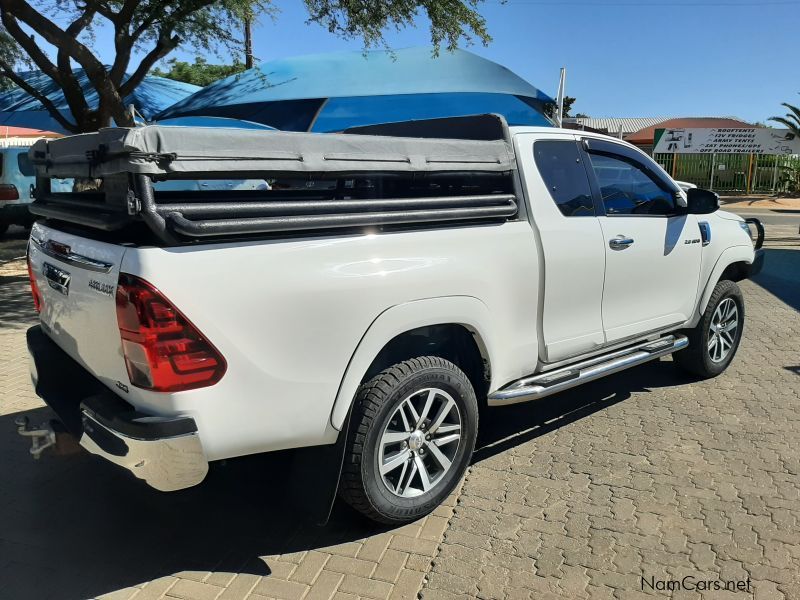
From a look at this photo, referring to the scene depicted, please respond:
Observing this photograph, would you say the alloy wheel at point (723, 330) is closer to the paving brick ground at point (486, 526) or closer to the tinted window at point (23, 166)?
the paving brick ground at point (486, 526)

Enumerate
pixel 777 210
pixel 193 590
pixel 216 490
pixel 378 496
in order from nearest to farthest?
1. pixel 193 590
2. pixel 378 496
3. pixel 216 490
4. pixel 777 210

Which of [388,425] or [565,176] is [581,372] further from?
[388,425]

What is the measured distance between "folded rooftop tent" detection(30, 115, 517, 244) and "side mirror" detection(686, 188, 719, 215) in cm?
173

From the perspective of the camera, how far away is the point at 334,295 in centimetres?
266

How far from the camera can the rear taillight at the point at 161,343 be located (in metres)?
2.33

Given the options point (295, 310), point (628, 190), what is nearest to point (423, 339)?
point (295, 310)

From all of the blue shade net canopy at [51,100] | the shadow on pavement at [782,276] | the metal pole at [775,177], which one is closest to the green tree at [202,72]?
the blue shade net canopy at [51,100]

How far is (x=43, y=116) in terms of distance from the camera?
43.7ft

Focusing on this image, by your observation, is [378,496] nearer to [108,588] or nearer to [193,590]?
[193,590]

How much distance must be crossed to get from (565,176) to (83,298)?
2709 millimetres

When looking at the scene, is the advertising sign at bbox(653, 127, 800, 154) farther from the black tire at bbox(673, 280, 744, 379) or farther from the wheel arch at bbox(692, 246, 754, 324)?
the black tire at bbox(673, 280, 744, 379)

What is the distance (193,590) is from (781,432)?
373cm

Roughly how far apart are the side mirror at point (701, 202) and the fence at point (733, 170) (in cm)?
2709

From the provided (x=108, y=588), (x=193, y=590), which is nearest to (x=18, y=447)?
(x=108, y=588)
